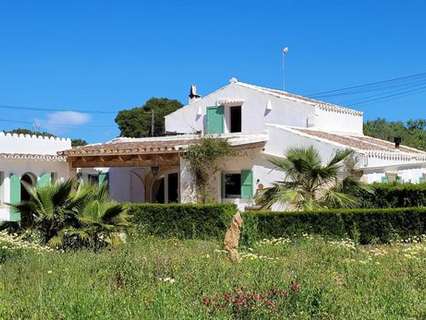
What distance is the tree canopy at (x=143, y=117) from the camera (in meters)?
59.1

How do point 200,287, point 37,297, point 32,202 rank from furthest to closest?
point 32,202
point 200,287
point 37,297

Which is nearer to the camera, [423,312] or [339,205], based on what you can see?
[423,312]

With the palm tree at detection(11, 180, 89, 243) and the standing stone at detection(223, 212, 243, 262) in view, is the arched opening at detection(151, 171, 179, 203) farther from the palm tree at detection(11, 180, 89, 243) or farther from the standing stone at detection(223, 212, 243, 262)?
the standing stone at detection(223, 212, 243, 262)

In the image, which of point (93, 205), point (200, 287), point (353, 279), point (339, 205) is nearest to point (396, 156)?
point (339, 205)

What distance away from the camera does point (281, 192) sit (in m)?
17.9

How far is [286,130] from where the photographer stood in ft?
80.8

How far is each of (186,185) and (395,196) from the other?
349 inches

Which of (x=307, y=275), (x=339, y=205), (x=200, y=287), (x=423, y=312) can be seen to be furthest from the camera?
(x=339, y=205)

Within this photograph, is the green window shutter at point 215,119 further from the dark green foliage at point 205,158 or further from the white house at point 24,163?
the white house at point 24,163

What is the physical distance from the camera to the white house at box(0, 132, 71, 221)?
23328mm

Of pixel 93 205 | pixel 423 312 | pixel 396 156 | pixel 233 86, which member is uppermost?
pixel 233 86

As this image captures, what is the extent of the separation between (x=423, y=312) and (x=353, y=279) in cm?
196

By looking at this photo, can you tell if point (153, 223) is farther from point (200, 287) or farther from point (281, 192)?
point (200, 287)

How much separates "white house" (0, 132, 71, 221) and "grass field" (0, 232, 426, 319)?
13.5 meters
